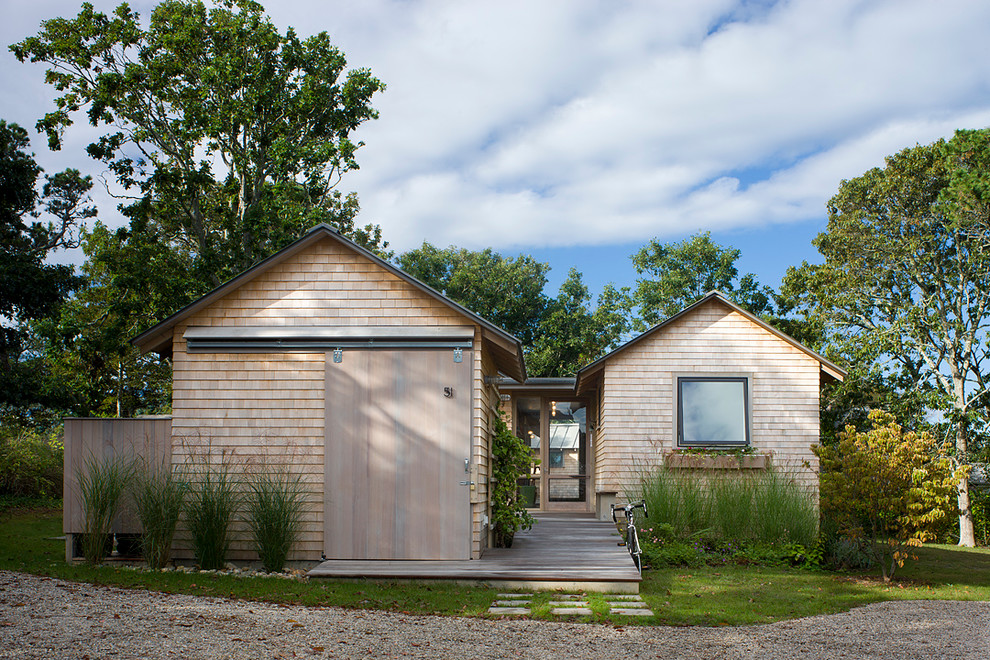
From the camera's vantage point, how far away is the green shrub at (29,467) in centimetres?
1598

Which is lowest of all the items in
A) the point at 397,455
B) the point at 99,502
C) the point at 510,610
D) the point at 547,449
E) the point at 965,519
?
the point at 965,519

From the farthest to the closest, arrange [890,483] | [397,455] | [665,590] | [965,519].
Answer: [965,519] < [397,455] < [890,483] < [665,590]

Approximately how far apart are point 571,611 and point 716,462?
251 inches

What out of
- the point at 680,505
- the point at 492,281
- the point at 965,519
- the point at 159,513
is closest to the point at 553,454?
the point at 680,505

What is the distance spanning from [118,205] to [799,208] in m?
20.0

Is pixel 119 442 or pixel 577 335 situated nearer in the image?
pixel 119 442

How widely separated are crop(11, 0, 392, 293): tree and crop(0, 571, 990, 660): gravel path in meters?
12.2

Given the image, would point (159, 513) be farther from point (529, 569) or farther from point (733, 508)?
point (733, 508)

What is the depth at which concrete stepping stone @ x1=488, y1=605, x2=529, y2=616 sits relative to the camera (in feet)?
23.4

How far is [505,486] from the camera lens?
10805 millimetres

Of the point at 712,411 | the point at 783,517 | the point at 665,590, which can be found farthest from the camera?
the point at 712,411

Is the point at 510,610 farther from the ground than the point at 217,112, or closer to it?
closer to it

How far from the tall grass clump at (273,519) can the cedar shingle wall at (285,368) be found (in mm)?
265

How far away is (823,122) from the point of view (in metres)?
17.8
